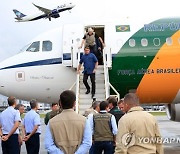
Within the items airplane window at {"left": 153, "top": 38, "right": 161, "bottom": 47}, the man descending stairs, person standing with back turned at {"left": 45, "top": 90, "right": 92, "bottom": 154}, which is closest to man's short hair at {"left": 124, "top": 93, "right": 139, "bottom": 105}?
person standing with back turned at {"left": 45, "top": 90, "right": 92, "bottom": 154}

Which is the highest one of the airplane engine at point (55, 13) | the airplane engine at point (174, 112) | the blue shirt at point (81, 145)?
the airplane engine at point (55, 13)

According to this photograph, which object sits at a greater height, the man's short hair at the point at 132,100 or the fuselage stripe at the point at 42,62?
the fuselage stripe at the point at 42,62

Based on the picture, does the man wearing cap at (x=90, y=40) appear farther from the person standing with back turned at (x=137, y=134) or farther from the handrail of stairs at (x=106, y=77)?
the person standing with back turned at (x=137, y=134)

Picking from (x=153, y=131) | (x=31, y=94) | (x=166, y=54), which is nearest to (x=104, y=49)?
(x=166, y=54)

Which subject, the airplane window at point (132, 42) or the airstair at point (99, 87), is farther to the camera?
the airplane window at point (132, 42)

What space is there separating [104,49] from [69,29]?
172 centimetres

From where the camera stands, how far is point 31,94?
52.3ft

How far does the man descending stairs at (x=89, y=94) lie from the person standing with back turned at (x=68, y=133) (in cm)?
795

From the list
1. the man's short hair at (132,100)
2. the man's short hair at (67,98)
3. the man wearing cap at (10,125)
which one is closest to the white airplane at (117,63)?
the man wearing cap at (10,125)

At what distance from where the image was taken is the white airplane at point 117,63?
15.2 meters

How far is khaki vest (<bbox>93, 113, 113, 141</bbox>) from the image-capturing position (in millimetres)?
8992

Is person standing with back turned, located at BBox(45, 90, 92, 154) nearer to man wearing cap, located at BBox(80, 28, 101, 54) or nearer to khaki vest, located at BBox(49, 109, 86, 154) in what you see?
khaki vest, located at BBox(49, 109, 86, 154)

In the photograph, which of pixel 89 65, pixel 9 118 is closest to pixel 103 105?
pixel 9 118

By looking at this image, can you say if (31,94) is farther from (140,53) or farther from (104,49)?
(140,53)
